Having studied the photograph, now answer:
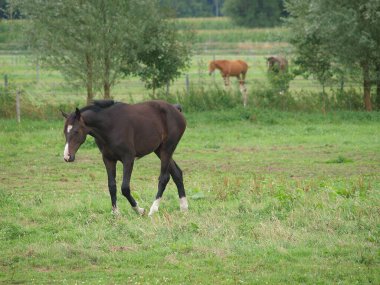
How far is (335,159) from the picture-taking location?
20.7 meters

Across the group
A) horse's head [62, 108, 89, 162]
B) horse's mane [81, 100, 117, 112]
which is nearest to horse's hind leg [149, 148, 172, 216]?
horse's mane [81, 100, 117, 112]

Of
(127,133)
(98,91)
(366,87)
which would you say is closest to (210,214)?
(127,133)

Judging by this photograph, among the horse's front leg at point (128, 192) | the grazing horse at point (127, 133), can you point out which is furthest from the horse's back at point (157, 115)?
the horse's front leg at point (128, 192)

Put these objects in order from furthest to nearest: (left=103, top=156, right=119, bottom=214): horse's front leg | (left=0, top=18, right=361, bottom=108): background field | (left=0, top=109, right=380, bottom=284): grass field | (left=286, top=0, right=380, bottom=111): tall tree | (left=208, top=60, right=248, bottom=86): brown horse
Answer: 1. (left=208, top=60, right=248, bottom=86): brown horse
2. (left=0, top=18, right=361, bottom=108): background field
3. (left=286, top=0, right=380, bottom=111): tall tree
4. (left=103, top=156, right=119, bottom=214): horse's front leg
5. (left=0, top=109, right=380, bottom=284): grass field

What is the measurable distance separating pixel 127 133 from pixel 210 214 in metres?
2.08

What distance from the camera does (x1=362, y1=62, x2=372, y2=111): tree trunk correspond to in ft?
99.8

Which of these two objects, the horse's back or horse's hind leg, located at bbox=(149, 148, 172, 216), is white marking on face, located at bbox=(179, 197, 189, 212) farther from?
the horse's back

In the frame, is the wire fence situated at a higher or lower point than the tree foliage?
lower

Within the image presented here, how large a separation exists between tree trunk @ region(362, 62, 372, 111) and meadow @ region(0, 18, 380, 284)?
→ 364 cm

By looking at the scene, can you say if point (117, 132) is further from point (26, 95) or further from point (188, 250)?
point (26, 95)

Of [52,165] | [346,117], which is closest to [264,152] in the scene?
[52,165]

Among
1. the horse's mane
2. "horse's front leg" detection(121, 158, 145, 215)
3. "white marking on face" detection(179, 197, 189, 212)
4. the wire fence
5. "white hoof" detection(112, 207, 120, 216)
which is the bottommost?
the wire fence

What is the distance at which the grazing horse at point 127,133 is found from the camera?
13.2 meters

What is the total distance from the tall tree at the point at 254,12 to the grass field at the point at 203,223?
63.2 meters
